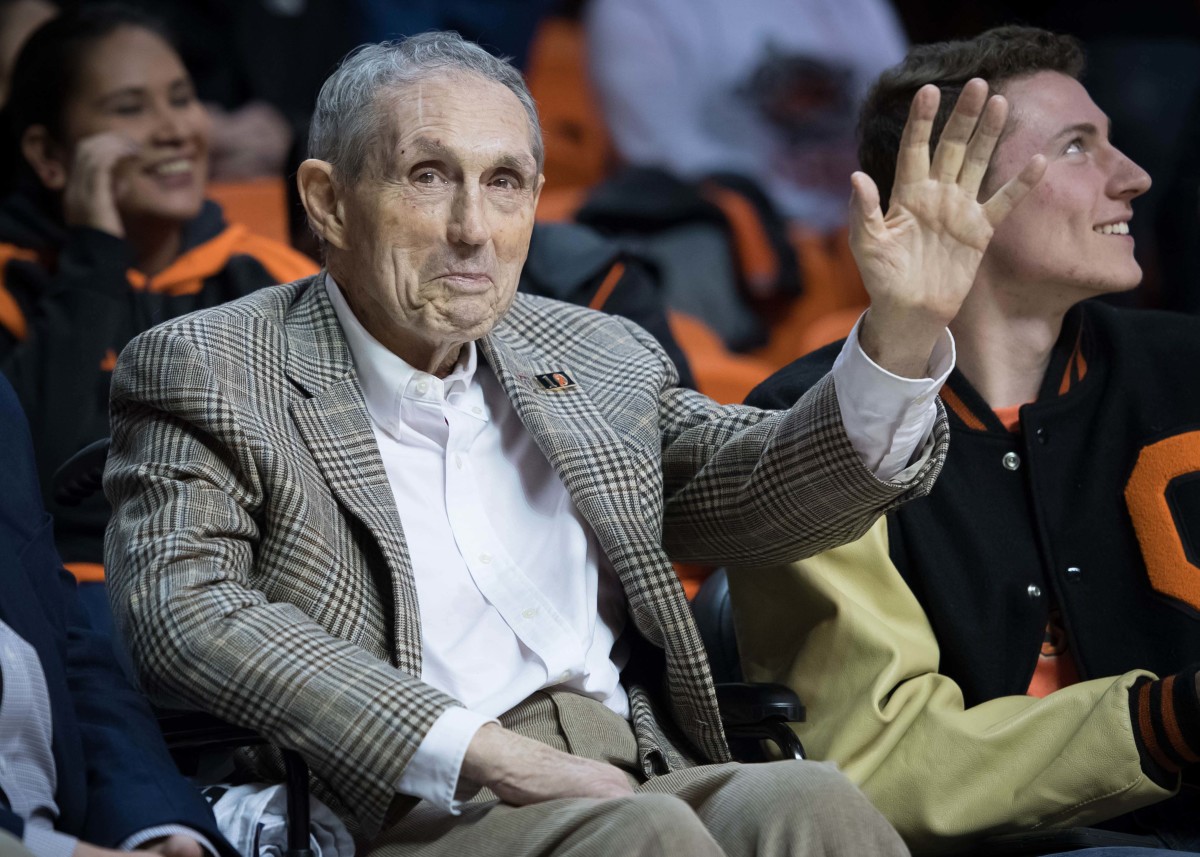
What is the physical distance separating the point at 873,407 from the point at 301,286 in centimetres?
75

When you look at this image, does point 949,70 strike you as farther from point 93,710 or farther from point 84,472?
point 93,710

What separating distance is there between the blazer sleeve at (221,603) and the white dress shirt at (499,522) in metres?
0.15

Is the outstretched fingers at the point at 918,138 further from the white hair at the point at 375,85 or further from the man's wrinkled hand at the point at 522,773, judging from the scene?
the man's wrinkled hand at the point at 522,773

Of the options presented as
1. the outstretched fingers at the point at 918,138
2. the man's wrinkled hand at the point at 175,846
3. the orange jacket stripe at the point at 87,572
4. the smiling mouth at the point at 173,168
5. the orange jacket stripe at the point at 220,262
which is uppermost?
the outstretched fingers at the point at 918,138

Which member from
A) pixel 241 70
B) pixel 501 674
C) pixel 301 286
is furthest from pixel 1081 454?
pixel 241 70

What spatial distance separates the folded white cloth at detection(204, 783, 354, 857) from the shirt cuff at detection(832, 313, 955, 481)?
2.31 ft

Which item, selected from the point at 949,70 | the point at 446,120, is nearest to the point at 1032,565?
the point at 949,70

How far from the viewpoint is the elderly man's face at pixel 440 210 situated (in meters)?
1.78

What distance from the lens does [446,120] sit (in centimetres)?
178

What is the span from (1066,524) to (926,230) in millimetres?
562

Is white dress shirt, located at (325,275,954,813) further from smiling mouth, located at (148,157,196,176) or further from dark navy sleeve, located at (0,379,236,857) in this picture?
smiling mouth, located at (148,157,196,176)

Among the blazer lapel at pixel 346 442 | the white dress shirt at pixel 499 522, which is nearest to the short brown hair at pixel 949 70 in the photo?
the white dress shirt at pixel 499 522

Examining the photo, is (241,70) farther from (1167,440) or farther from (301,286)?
(1167,440)


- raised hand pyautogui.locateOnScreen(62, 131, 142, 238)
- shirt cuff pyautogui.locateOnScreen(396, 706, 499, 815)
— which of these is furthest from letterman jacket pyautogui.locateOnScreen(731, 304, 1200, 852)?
raised hand pyautogui.locateOnScreen(62, 131, 142, 238)
